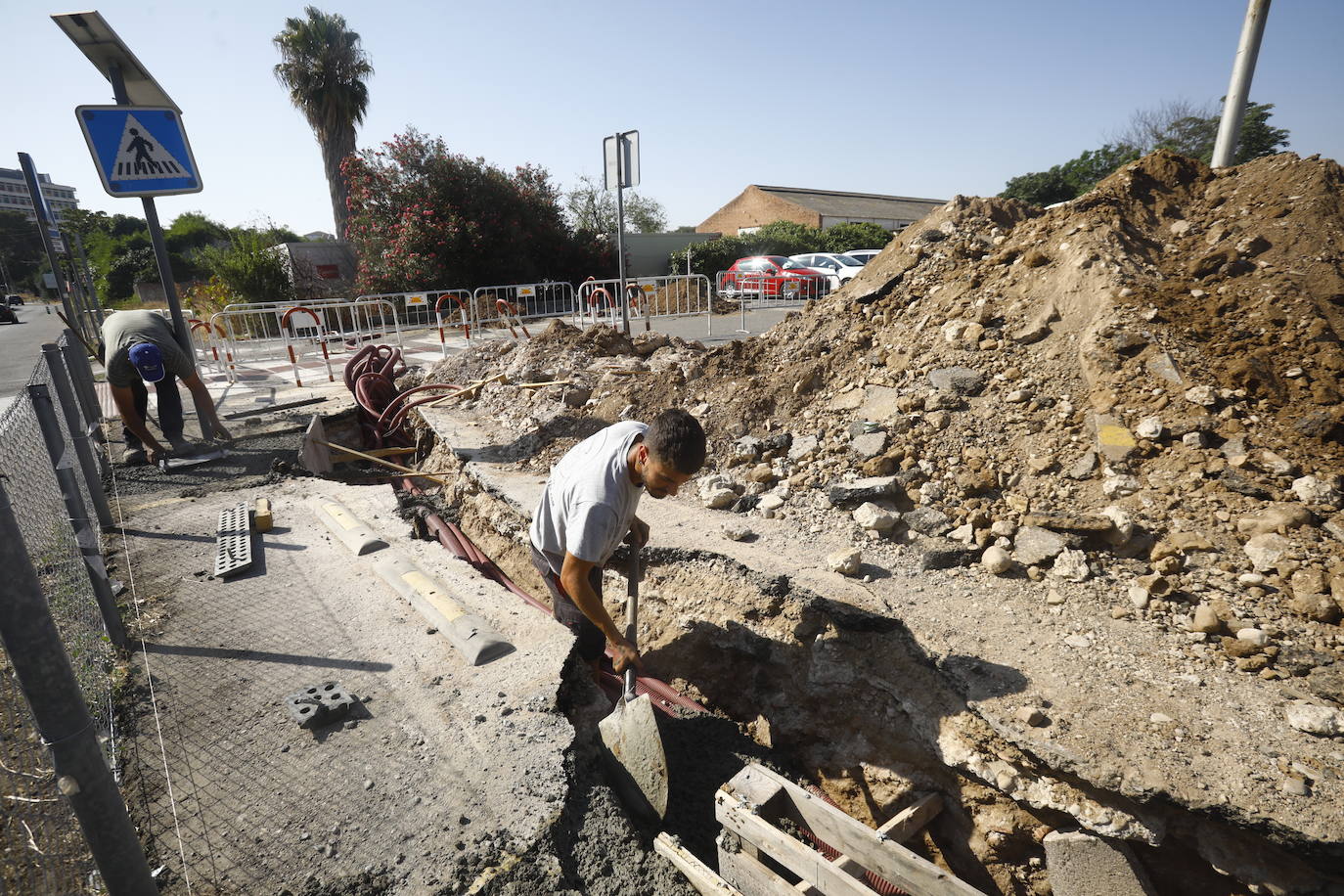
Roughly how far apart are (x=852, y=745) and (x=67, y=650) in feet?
10.8

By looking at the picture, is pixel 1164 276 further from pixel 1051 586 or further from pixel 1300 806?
pixel 1300 806

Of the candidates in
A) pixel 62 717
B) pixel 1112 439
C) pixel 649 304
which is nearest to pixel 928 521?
pixel 1112 439

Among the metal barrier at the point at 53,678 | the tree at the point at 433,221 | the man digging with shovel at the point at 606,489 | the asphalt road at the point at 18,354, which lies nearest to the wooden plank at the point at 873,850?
the man digging with shovel at the point at 606,489

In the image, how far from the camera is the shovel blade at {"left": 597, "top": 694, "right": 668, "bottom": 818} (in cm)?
247

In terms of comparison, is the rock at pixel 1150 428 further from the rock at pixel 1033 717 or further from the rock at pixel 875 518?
the rock at pixel 1033 717

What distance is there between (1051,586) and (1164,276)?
112 inches

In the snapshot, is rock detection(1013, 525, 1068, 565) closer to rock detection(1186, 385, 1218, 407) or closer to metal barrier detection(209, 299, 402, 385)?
rock detection(1186, 385, 1218, 407)

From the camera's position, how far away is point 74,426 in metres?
3.51

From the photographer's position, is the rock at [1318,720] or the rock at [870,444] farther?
the rock at [870,444]

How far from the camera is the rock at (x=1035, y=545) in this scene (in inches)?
135

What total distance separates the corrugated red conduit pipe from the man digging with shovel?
546mm

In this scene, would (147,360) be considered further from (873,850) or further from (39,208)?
(873,850)

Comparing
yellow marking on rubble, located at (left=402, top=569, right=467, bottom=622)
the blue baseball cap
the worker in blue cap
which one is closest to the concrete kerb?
yellow marking on rubble, located at (left=402, top=569, right=467, bottom=622)

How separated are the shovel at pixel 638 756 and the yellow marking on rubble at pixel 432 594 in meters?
1.00
